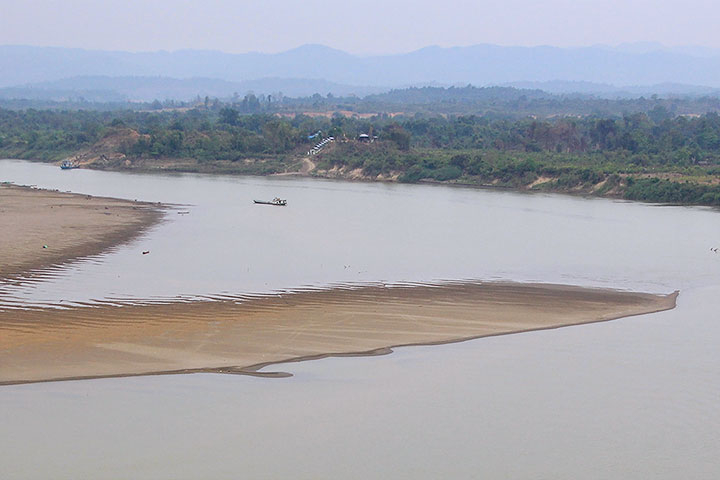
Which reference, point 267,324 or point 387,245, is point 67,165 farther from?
point 267,324

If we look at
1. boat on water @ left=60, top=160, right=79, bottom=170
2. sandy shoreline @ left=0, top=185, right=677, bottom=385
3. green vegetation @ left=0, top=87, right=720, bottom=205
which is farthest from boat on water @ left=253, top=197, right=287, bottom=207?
boat on water @ left=60, top=160, right=79, bottom=170

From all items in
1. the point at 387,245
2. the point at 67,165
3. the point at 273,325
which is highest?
the point at 67,165

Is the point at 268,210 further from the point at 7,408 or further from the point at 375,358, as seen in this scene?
the point at 7,408

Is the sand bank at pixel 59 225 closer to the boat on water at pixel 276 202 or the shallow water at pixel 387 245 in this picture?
the shallow water at pixel 387 245

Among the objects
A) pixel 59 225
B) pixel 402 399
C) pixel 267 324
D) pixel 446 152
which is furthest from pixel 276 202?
pixel 402 399

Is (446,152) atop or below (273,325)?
atop

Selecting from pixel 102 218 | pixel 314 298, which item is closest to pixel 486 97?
pixel 102 218

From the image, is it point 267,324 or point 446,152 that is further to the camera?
point 446,152

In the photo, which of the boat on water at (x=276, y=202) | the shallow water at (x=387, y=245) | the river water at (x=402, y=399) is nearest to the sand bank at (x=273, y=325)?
the river water at (x=402, y=399)
